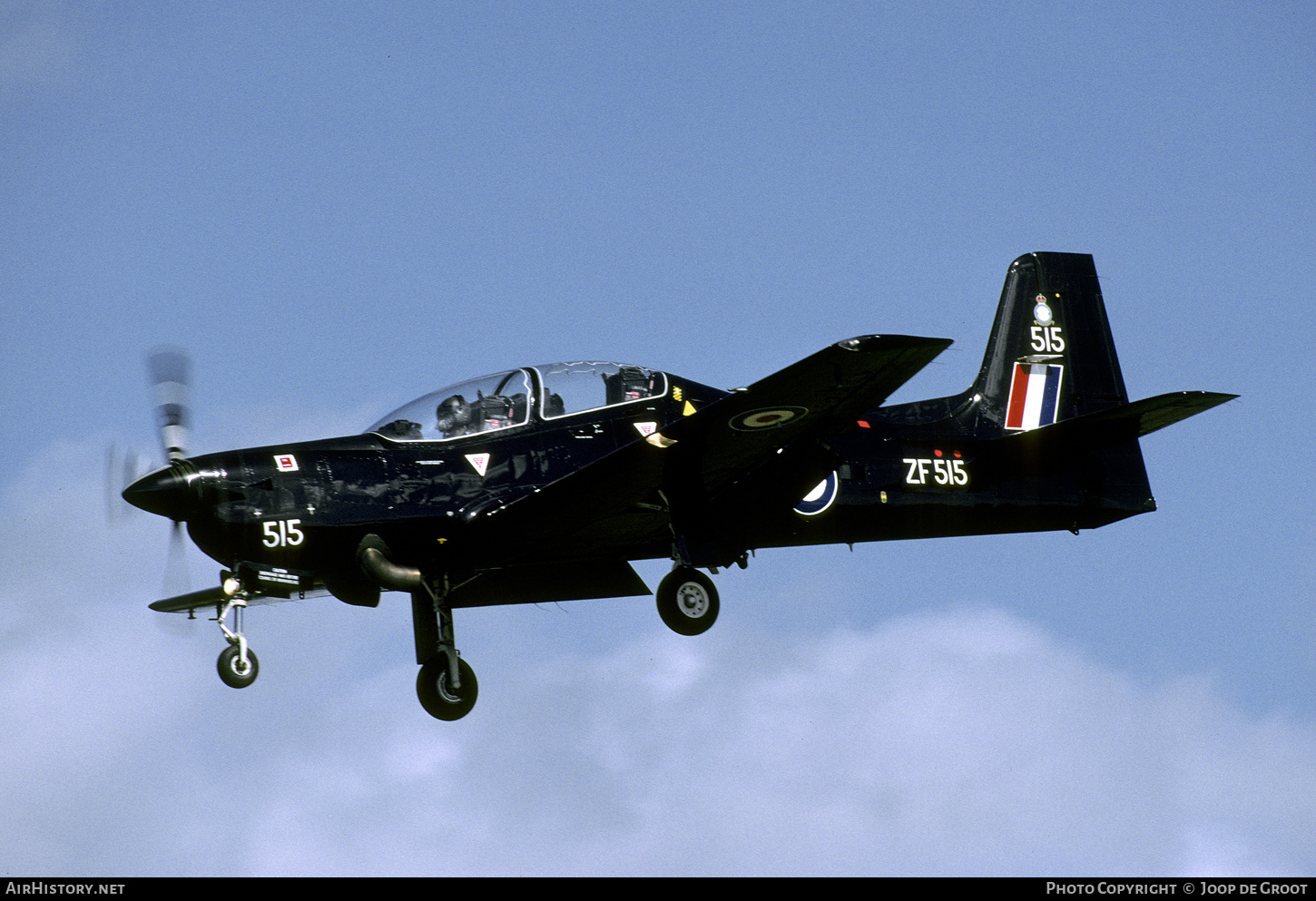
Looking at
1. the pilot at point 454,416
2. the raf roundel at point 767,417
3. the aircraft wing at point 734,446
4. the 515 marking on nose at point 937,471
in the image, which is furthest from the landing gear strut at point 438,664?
the 515 marking on nose at point 937,471

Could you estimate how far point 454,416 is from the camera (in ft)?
53.1

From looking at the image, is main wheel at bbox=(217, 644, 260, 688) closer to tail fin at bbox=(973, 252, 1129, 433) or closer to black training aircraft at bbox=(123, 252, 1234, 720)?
black training aircraft at bbox=(123, 252, 1234, 720)

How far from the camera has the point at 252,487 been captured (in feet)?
49.9

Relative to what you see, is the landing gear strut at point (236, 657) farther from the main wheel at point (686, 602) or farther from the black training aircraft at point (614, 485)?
the main wheel at point (686, 602)

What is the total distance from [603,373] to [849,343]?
3.59 m

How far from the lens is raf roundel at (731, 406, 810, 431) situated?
591 inches

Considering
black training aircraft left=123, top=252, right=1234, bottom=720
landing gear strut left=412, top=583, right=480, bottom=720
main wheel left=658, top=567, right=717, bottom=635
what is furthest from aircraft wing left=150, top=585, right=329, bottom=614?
main wheel left=658, top=567, right=717, bottom=635

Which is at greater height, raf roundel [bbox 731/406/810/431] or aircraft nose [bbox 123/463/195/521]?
raf roundel [bbox 731/406/810/431]

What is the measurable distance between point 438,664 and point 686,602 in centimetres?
267

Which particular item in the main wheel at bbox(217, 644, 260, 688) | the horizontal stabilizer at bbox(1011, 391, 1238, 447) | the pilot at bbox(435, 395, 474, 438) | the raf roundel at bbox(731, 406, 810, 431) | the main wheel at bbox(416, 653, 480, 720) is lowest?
the main wheel at bbox(416, 653, 480, 720)

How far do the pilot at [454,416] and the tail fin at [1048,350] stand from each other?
6447 mm

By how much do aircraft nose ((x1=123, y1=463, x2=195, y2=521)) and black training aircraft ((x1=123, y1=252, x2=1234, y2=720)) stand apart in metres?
0.02

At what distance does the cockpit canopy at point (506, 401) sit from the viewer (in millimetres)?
16156

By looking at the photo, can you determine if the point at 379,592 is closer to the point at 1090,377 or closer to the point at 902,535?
the point at 902,535
